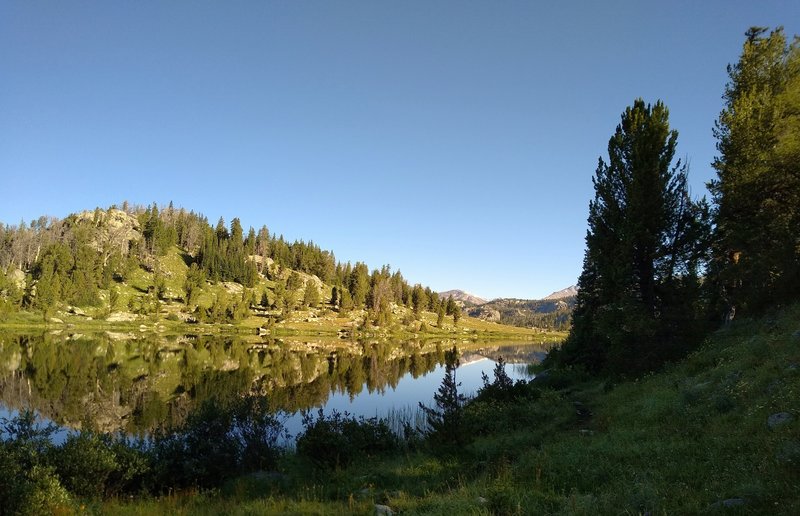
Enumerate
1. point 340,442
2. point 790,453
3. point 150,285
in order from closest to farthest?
point 790,453, point 340,442, point 150,285

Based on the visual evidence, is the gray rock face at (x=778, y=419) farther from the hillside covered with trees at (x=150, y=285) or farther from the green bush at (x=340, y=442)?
the hillside covered with trees at (x=150, y=285)

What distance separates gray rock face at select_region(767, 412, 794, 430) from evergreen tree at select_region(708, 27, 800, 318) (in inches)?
787

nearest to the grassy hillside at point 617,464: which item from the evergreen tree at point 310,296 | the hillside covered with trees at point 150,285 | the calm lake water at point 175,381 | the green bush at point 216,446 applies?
the green bush at point 216,446

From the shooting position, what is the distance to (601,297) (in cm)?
3127

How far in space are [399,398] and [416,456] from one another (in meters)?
28.3

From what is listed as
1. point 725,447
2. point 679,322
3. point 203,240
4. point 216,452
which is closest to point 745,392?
point 725,447

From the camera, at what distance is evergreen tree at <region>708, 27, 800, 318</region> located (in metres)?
27.7

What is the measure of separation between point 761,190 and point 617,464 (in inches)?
1157

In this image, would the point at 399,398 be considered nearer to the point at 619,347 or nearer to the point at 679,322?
the point at 619,347

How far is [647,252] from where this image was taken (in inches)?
1146

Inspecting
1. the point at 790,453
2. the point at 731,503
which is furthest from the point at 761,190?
the point at 731,503

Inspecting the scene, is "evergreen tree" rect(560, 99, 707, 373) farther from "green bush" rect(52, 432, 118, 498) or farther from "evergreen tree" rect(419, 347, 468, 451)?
"green bush" rect(52, 432, 118, 498)

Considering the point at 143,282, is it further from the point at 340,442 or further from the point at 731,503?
the point at 731,503

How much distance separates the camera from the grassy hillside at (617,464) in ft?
29.3
